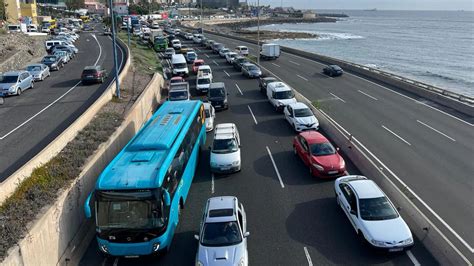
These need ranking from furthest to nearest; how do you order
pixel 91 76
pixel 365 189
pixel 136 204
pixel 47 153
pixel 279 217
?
pixel 91 76 → pixel 47 153 → pixel 279 217 → pixel 365 189 → pixel 136 204

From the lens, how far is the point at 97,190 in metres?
12.7

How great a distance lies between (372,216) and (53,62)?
40.1 meters

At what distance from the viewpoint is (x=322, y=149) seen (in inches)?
792

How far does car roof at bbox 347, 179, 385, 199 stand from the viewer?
15125mm

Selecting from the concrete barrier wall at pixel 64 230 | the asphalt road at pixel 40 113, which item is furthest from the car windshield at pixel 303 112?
the asphalt road at pixel 40 113

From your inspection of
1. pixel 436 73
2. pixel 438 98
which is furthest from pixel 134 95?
pixel 436 73

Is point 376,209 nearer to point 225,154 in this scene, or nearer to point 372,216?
point 372,216

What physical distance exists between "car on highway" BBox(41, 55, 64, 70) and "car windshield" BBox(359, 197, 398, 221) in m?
38.9

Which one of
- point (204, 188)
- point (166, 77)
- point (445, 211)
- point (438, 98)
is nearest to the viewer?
point (445, 211)

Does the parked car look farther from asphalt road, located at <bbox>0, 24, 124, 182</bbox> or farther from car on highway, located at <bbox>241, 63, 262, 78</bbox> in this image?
car on highway, located at <bbox>241, 63, 262, 78</bbox>

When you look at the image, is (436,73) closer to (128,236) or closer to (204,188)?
(204,188)

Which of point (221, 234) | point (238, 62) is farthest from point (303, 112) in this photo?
point (238, 62)

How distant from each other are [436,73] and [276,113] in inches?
2116

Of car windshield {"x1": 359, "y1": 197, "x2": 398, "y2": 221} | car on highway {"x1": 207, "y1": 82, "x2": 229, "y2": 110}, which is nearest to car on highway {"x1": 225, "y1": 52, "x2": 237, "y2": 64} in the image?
car on highway {"x1": 207, "y1": 82, "x2": 229, "y2": 110}
